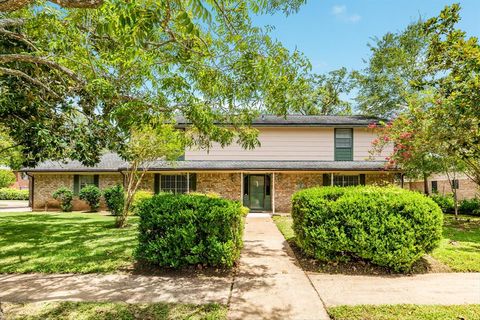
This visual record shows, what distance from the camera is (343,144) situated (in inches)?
712

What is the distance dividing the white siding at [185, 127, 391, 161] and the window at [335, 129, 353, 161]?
0.25m

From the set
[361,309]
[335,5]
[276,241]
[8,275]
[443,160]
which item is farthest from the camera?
[443,160]

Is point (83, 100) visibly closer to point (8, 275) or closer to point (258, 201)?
point (8, 275)

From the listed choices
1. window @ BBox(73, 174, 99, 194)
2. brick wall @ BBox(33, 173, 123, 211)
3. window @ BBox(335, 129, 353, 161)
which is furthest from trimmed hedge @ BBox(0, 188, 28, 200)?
window @ BBox(335, 129, 353, 161)

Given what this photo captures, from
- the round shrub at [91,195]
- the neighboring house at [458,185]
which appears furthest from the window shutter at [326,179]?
the round shrub at [91,195]

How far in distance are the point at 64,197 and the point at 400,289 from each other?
1950 cm


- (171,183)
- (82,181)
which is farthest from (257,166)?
(82,181)

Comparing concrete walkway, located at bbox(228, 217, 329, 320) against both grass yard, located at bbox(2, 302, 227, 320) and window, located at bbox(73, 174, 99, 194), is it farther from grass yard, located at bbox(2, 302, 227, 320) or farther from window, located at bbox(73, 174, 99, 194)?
window, located at bbox(73, 174, 99, 194)

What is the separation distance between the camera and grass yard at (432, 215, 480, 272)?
635cm

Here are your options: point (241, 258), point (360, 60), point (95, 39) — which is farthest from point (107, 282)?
point (360, 60)

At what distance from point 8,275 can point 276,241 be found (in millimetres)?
6679

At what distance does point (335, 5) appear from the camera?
713cm

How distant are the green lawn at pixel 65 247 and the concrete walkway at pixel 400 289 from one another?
430cm

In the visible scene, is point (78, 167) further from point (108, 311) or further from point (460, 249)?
point (460, 249)
